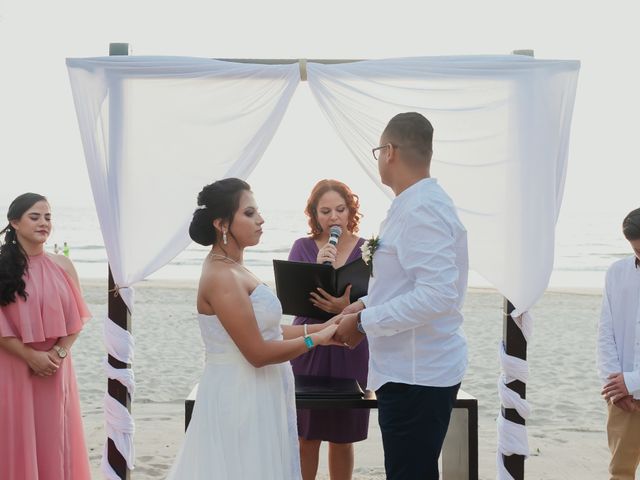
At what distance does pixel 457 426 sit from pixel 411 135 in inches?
67.0

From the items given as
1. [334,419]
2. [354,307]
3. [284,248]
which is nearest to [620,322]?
[354,307]

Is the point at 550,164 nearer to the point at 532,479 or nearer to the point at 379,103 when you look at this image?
the point at 379,103

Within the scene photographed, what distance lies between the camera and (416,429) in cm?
296

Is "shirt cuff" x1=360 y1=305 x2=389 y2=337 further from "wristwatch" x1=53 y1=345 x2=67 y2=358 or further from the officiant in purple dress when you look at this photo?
"wristwatch" x1=53 y1=345 x2=67 y2=358

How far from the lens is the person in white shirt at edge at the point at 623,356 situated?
12.2 feet

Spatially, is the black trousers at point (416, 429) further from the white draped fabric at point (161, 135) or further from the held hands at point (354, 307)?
the white draped fabric at point (161, 135)

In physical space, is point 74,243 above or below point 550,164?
below

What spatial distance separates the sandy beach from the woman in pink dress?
3.30 ft

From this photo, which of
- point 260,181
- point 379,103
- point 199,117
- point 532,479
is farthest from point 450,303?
point 260,181

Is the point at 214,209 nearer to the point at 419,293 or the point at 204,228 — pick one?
the point at 204,228

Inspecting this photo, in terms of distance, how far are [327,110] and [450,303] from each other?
1.81m

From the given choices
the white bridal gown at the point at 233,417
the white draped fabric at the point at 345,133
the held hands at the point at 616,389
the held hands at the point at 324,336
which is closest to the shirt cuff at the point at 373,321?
the held hands at the point at 324,336

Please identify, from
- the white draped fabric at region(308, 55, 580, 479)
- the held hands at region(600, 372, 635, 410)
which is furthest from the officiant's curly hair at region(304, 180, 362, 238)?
the held hands at region(600, 372, 635, 410)

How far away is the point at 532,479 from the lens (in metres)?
5.14
